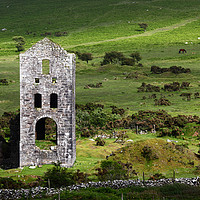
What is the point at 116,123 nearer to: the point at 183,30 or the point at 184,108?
the point at 184,108

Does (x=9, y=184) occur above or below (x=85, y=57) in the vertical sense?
below

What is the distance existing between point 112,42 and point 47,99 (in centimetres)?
9320

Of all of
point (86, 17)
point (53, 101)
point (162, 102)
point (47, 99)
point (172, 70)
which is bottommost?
point (162, 102)

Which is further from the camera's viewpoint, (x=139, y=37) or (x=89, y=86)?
(x=139, y=37)

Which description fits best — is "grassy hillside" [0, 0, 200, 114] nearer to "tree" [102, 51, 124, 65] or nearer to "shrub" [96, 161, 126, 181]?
"tree" [102, 51, 124, 65]

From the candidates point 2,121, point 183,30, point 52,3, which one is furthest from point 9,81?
point 52,3

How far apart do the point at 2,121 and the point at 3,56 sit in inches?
2464

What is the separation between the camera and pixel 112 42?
120m

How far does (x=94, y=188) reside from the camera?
2150cm

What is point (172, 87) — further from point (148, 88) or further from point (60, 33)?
point (60, 33)

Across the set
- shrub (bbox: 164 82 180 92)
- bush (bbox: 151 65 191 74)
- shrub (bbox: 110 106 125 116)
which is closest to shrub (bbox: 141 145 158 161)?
shrub (bbox: 110 106 125 116)

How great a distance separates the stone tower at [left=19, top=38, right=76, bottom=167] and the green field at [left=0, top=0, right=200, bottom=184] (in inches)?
71.8

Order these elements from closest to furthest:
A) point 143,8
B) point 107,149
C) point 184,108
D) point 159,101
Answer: point 107,149
point 184,108
point 159,101
point 143,8

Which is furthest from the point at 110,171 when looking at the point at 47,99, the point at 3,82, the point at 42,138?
the point at 3,82
